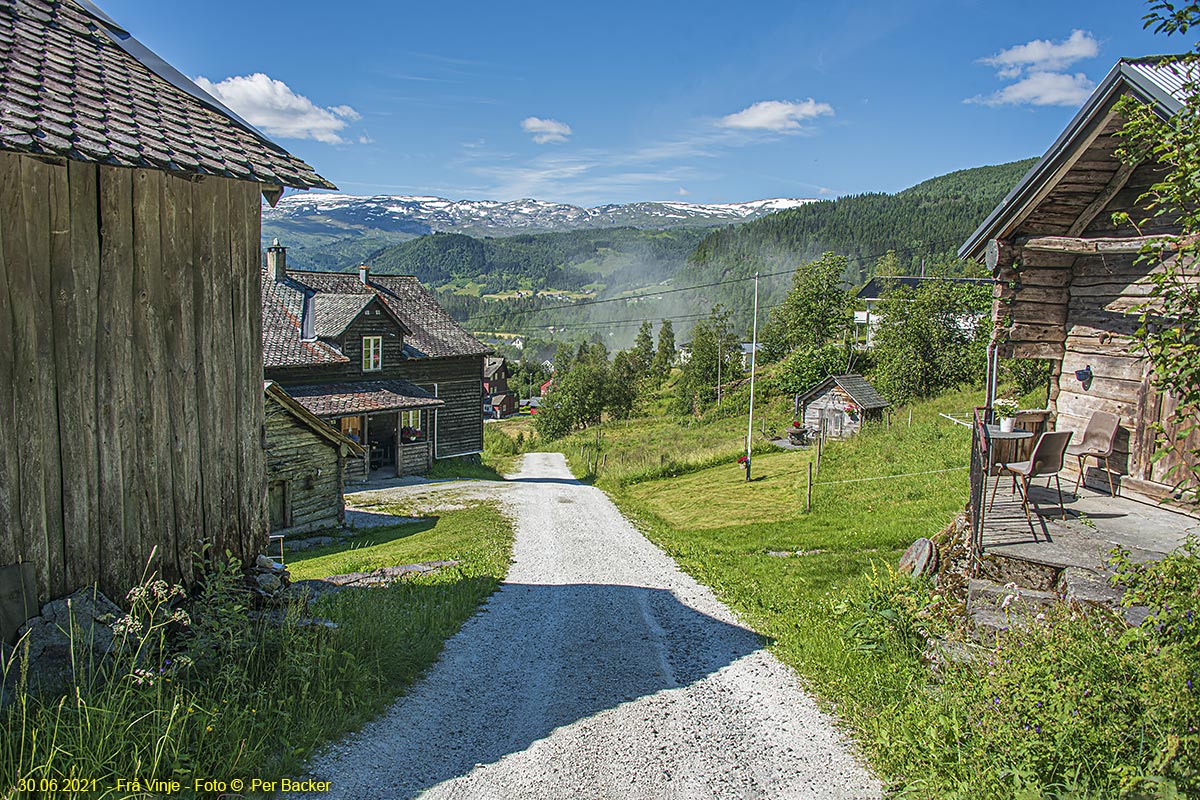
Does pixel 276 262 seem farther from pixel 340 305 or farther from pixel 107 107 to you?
pixel 107 107

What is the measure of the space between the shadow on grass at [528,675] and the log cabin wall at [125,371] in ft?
8.55

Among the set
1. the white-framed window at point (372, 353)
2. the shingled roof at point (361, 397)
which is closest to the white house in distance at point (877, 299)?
the shingled roof at point (361, 397)

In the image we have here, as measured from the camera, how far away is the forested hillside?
13212 cm

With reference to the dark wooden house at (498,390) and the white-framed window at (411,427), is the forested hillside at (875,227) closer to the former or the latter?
the dark wooden house at (498,390)

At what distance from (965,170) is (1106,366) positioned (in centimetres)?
20525

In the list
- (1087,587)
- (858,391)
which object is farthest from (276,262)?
(1087,587)

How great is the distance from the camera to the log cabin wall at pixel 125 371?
6125 mm

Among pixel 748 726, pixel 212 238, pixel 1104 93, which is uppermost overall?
pixel 1104 93

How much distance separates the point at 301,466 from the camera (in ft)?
69.7

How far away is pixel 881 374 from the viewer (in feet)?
163

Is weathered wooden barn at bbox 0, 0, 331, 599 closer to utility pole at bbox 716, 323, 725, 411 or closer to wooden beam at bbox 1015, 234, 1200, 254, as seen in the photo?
wooden beam at bbox 1015, 234, 1200, 254

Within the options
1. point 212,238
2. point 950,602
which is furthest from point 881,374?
point 212,238

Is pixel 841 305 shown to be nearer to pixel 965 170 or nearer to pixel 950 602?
pixel 950 602

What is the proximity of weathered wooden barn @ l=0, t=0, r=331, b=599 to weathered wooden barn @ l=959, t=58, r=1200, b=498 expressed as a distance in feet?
27.8
